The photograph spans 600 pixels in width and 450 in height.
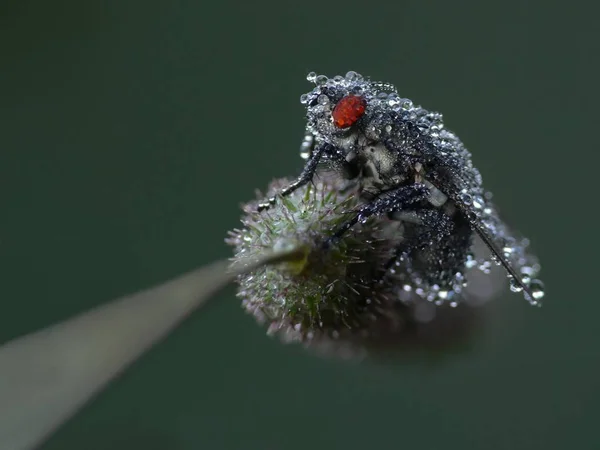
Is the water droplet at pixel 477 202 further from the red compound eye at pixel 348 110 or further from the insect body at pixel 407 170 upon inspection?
the red compound eye at pixel 348 110

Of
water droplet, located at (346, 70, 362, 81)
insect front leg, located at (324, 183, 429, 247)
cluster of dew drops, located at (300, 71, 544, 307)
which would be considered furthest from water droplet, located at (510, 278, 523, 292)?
water droplet, located at (346, 70, 362, 81)

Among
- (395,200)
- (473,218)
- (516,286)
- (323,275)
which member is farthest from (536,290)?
(323,275)

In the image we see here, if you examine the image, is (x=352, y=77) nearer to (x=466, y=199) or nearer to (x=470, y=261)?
(x=466, y=199)

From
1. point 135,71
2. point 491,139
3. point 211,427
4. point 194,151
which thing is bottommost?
point 211,427

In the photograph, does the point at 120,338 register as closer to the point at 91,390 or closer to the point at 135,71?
the point at 91,390

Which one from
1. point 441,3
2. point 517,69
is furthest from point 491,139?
point 441,3

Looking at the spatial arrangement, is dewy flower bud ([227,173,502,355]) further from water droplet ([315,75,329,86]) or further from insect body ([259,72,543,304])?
water droplet ([315,75,329,86])

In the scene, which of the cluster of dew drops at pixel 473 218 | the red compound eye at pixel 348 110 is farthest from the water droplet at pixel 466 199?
the red compound eye at pixel 348 110
